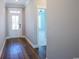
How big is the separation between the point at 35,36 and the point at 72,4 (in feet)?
9.32

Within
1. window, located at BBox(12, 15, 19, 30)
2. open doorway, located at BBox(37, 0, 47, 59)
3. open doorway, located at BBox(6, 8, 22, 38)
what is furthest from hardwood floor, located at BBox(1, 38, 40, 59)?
window, located at BBox(12, 15, 19, 30)

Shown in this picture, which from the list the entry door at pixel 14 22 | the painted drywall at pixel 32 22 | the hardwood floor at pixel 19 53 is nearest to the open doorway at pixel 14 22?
the entry door at pixel 14 22

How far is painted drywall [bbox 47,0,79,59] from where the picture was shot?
348 cm

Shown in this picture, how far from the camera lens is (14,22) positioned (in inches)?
390

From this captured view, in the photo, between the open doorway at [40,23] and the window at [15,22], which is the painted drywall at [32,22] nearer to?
the open doorway at [40,23]

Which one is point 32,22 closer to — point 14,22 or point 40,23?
point 40,23

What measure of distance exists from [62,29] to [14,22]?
275 inches

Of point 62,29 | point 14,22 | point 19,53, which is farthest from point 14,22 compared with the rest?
point 62,29

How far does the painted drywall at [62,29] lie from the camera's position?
348 centimetres

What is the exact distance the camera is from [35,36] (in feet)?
19.2

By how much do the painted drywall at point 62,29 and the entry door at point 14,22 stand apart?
680 cm

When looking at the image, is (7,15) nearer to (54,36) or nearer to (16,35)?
(16,35)

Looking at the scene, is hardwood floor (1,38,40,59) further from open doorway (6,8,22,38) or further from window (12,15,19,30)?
window (12,15,19,30)

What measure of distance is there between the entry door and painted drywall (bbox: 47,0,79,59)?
680 centimetres
